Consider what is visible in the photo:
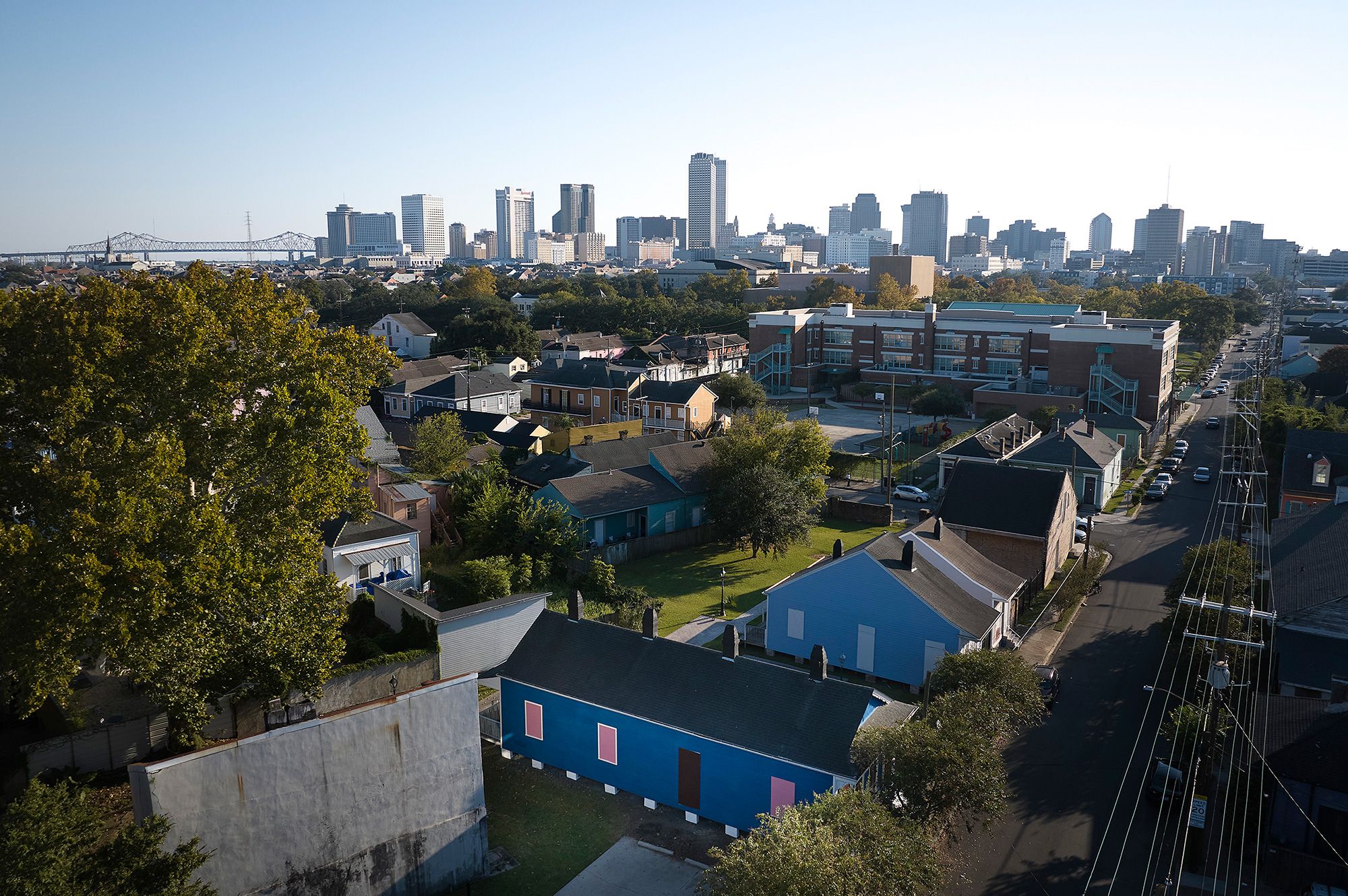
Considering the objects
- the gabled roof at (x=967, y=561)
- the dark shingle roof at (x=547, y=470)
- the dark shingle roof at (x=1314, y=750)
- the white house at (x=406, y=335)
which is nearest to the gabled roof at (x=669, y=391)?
the dark shingle roof at (x=547, y=470)

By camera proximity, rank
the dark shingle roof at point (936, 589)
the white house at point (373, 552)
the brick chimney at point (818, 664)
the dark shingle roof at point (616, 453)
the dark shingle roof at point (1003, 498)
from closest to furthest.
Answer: the brick chimney at point (818, 664) < the dark shingle roof at point (936, 589) < the white house at point (373, 552) < the dark shingle roof at point (1003, 498) < the dark shingle roof at point (616, 453)

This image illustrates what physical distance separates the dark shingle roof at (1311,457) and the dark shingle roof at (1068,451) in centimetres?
808

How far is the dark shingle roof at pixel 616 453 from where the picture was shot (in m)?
45.2

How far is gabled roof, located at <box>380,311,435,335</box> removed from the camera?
9650cm

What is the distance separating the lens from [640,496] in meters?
41.3

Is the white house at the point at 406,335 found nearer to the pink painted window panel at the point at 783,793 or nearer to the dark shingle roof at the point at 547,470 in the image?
the dark shingle roof at the point at 547,470

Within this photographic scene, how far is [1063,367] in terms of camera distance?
76812 millimetres

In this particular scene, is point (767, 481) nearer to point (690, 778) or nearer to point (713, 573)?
point (713, 573)

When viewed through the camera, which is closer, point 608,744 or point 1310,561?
point 608,744

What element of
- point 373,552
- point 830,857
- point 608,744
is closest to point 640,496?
point 373,552

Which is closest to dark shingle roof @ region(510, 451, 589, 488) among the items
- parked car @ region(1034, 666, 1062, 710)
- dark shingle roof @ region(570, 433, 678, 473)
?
dark shingle roof @ region(570, 433, 678, 473)

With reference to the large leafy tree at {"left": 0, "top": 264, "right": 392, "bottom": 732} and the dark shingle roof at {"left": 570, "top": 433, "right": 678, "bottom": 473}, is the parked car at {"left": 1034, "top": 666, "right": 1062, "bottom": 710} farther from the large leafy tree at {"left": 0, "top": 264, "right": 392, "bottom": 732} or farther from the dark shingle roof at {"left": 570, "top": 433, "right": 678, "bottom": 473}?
the dark shingle roof at {"left": 570, "top": 433, "right": 678, "bottom": 473}

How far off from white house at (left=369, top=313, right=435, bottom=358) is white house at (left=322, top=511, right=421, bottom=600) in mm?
64216

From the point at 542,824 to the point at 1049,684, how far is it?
15.2 metres
